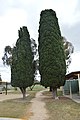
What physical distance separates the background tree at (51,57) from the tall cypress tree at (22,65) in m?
1.84

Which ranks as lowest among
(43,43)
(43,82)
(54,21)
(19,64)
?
(43,82)

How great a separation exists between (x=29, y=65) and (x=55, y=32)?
15.4 ft

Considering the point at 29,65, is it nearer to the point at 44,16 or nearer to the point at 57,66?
the point at 57,66

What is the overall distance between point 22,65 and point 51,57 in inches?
148

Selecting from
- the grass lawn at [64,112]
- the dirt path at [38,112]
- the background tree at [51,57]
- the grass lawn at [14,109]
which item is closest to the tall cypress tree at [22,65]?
the background tree at [51,57]

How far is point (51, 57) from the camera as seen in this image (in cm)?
2995

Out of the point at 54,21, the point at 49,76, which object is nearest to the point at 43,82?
the point at 49,76

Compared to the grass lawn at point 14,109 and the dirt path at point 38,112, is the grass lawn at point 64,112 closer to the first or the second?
the dirt path at point 38,112

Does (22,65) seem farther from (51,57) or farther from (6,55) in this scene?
(6,55)

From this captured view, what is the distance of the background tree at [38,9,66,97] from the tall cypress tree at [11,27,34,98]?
1843 millimetres

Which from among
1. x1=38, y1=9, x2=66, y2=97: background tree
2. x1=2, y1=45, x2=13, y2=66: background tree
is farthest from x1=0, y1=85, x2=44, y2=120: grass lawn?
x1=2, y1=45, x2=13, y2=66: background tree

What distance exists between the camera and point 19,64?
31891 mm

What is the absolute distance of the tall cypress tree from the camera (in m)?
31.7

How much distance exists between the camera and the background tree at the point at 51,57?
29.8 m
